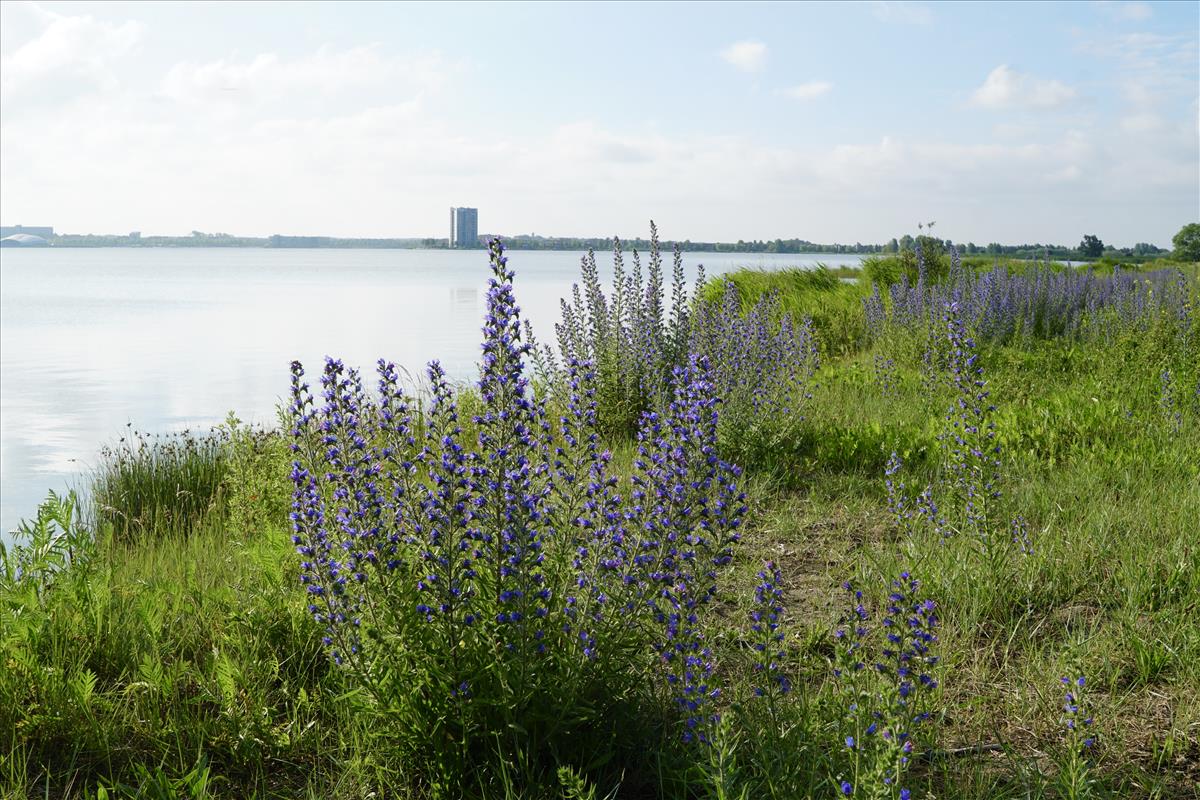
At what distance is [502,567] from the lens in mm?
2867

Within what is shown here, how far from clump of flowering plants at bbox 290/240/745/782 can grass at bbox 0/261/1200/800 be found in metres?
0.17

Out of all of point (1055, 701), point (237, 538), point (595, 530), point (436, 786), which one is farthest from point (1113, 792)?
point (237, 538)

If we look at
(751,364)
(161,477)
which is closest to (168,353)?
(161,477)

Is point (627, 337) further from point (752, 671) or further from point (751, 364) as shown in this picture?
point (752, 671)

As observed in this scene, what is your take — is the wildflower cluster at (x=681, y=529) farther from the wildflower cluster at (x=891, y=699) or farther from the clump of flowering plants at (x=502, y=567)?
the wildflower cluster at (x=891, y=699)

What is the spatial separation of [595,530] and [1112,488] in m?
4.13

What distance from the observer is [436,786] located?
2809 millimetres

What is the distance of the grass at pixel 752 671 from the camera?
9.71 feet

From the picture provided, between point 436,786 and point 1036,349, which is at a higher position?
point 1036,349

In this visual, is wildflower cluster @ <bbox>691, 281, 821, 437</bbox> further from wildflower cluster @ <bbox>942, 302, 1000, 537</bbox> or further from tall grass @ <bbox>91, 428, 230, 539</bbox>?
tall grass @ <bbox>91, 428, 230, 539</bbox>

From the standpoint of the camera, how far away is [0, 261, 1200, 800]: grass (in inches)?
117

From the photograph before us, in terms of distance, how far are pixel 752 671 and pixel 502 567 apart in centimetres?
137

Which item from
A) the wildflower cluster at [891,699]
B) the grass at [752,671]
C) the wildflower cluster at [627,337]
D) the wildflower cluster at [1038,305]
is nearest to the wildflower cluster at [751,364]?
the wildflower cluster at [627,337]

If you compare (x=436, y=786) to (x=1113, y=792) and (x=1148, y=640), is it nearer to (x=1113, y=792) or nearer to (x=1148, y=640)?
(x=1113, y=792)
